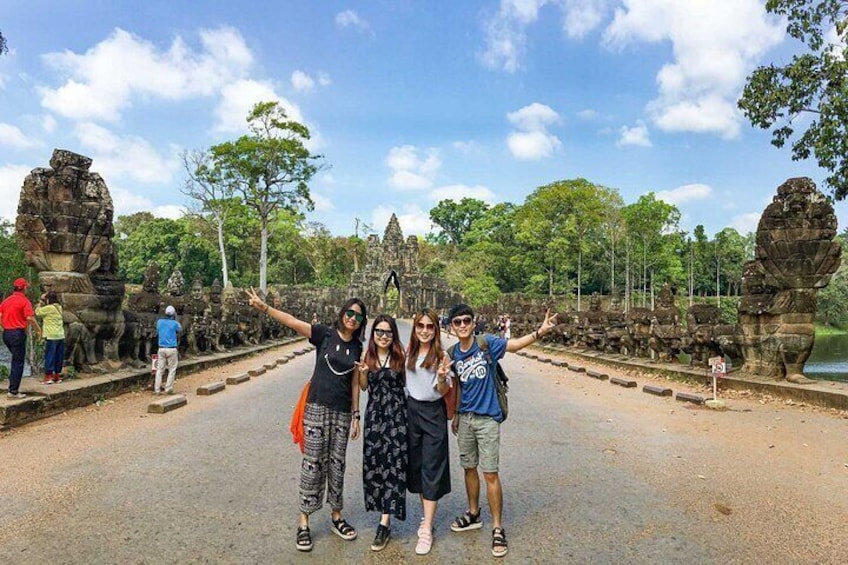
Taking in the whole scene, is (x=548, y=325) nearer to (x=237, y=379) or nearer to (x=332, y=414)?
(x=332, y=414)

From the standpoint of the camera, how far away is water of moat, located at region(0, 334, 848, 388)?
19125mm

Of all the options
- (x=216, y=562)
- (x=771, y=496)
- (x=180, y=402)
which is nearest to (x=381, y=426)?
(x=216, y=562)

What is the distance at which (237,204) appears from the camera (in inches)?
1570

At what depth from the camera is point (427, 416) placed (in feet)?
11.9

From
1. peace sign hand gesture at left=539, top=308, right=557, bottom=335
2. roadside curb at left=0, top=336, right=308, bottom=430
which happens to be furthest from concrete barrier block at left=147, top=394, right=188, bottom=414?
peace sign hand gesture at left=539, top=308, right=557, bottom=335

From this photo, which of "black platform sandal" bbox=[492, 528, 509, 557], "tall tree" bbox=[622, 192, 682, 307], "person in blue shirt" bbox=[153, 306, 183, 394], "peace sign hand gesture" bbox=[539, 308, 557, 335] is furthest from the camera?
"tall tree" bbox=[622, 192, 682, 307]

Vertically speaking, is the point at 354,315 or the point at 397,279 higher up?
the point at 397,279

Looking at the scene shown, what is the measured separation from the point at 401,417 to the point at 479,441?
520mm

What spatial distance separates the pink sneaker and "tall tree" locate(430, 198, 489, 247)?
247 ft

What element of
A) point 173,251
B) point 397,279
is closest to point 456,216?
point 397,279

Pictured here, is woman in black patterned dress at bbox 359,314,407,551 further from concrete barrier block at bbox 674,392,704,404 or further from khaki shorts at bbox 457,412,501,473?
concrete barrier block at bbox 674,392,704,404

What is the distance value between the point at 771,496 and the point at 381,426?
10.2ft

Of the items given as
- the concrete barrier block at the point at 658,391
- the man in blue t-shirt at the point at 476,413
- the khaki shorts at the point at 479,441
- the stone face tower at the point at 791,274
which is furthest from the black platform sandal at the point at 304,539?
the stone face tower at the point at 791,274

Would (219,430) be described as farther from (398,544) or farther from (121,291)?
(121,291)
